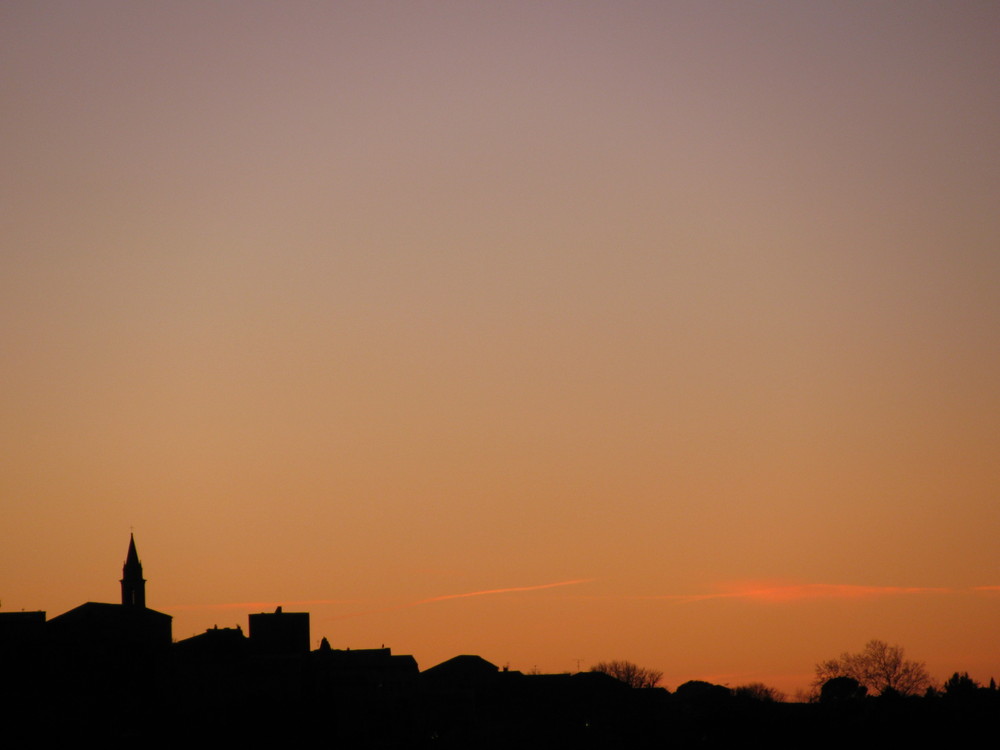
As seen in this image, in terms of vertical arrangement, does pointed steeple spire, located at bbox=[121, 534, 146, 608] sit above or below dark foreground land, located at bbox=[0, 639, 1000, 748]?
above

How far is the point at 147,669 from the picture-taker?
10200 cm

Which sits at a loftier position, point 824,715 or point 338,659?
point 338,659

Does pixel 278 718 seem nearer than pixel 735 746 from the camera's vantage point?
Yes

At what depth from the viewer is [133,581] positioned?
13725 cm

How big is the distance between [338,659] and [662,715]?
97.8 feet

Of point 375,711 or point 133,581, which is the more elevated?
point 133,581

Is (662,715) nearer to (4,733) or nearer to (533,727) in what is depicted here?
(533,727)

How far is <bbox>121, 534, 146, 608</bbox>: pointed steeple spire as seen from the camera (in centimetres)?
13600

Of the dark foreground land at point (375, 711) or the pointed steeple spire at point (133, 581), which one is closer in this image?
the dark foreground land at point (375, 711)

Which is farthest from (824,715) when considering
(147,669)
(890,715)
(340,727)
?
Answer: (147,669)

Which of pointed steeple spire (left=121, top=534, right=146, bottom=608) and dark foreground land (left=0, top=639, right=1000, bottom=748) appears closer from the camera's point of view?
dark foreground land (left=0, top=639, right=1000, bottom=748)

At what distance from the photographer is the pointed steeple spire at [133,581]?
13600 cm

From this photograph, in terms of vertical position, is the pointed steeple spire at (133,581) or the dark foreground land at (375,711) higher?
the pointed steeple spire at (133,581)

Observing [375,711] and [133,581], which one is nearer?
[375,711]
